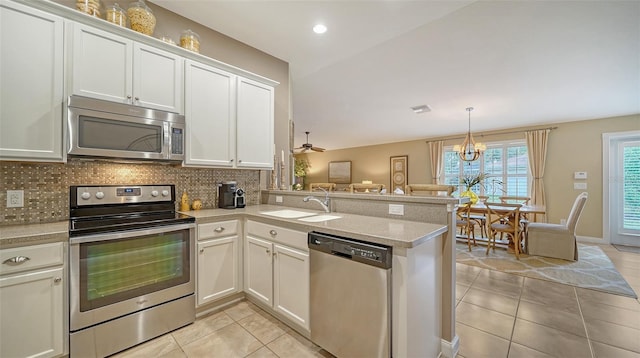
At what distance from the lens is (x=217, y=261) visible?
2176 millimetres

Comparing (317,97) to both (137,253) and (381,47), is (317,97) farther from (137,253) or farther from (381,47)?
(137,253)

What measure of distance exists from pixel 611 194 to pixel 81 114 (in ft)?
26.1

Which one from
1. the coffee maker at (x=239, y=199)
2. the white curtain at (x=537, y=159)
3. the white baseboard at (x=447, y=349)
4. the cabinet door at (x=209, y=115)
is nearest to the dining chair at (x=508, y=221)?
the white curtain at (x=537, y=159)

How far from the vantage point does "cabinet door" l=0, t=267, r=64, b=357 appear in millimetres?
1371

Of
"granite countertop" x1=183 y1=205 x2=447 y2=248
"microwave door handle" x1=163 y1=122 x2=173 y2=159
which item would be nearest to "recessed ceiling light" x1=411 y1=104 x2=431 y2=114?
"granite countertop" x1=183 y1=205 x2=447 y2=248

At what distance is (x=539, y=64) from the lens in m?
2.93

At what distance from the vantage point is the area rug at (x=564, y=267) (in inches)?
112

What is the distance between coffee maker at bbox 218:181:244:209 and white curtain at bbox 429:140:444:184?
5955mm

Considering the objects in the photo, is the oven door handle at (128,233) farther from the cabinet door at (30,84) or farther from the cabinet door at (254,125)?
the cabinet door at (254,125)

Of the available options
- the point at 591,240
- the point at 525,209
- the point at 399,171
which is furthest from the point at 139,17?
the point at 591,240

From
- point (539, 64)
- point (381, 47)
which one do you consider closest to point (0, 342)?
point (381, 47)

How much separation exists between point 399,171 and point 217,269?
21.6 ft

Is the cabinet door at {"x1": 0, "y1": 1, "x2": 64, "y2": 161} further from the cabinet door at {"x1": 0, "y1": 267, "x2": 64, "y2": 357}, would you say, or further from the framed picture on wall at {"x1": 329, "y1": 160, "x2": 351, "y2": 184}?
the framed picture on wall at {"x1": 329, "y1": 160, "x2": 351, "y2": 184}

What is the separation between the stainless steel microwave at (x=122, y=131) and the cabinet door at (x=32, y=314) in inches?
31.5
